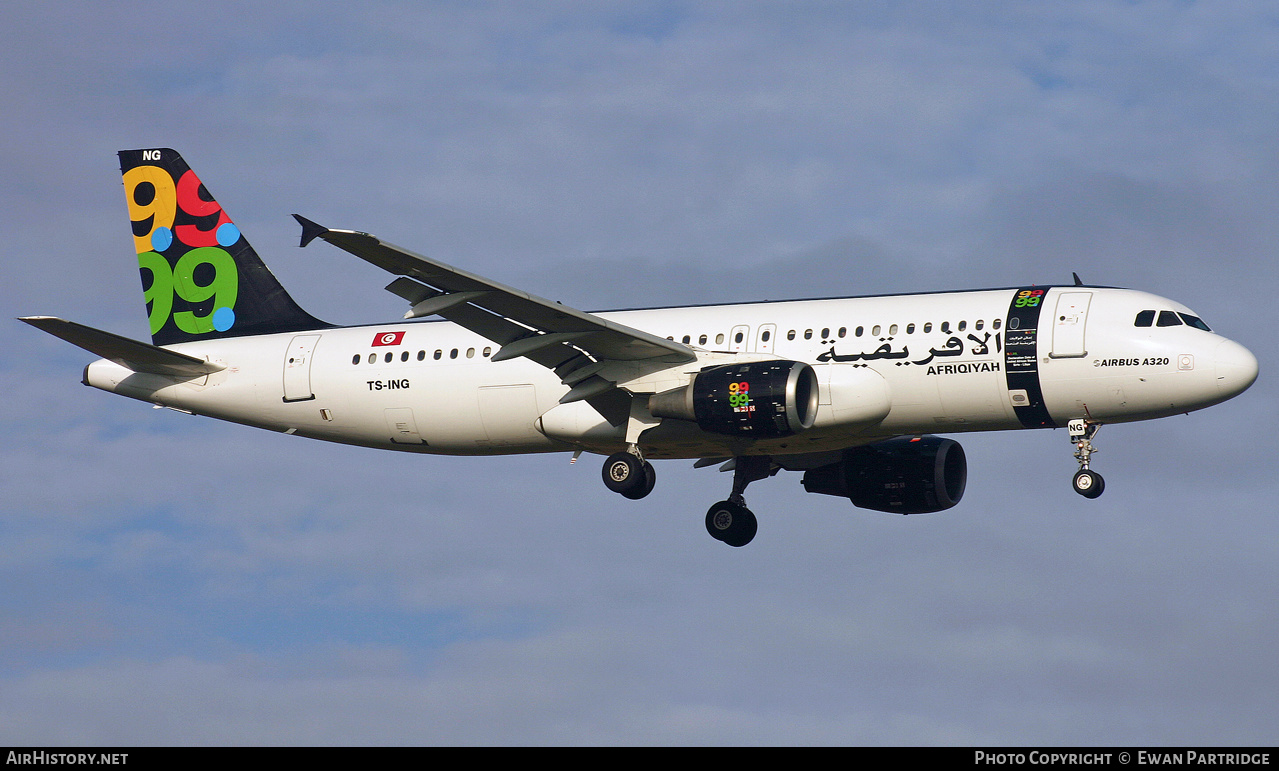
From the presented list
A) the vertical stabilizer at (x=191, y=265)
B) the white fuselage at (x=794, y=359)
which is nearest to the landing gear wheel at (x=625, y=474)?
the white fuselage at (x=794, y=359)

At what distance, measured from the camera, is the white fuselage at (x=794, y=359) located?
3884 cm

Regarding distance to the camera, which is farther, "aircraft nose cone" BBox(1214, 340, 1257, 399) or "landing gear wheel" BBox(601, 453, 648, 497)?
"landing gear wheel" BBox(601, 453, 648, 497)

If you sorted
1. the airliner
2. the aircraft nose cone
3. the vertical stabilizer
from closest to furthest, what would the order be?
the aircraft nose cone < the airliner < the vertical stabilizer

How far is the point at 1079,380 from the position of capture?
3881cm

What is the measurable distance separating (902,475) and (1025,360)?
767 cm

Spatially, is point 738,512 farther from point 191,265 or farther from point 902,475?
point 191,265

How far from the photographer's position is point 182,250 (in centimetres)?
5006

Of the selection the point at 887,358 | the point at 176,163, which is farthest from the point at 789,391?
the point at 176,163

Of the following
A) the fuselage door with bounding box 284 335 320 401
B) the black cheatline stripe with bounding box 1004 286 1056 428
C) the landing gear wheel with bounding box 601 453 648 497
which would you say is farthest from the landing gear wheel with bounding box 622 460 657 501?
the fuselage door with bounding box 284 335 320 401

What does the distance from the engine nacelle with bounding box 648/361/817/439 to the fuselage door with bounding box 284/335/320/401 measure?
1126cm

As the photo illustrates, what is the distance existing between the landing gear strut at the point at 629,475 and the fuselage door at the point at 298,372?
9224mm

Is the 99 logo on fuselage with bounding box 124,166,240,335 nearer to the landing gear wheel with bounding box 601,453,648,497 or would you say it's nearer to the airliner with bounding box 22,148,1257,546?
the airliner with bounding box 22,148,1257,546

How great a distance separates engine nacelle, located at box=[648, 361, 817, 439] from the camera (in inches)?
1544
